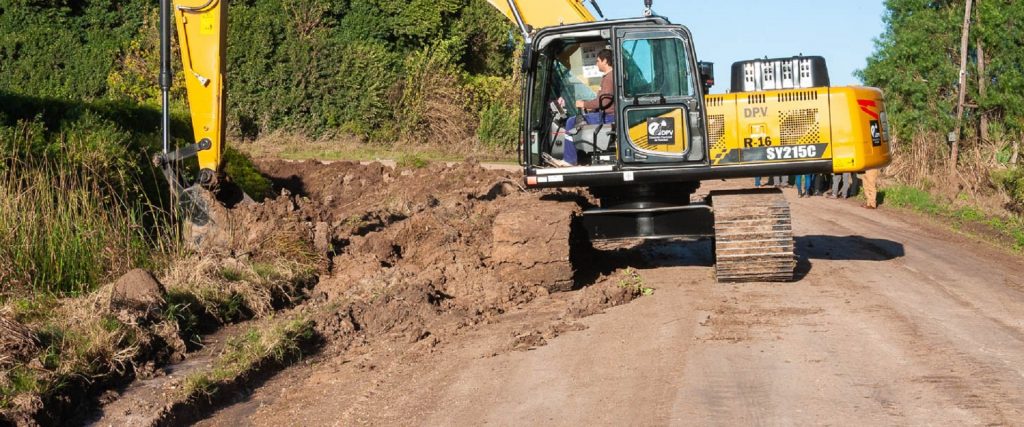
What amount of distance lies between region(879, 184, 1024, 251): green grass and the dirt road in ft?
23.7

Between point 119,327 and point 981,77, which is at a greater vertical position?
point 981,77

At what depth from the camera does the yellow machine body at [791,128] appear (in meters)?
10.7

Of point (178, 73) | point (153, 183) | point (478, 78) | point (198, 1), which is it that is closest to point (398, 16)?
point (478, 78)

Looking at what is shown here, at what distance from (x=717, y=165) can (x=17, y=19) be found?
91.3 ft

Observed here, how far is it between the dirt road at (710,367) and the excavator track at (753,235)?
0.23m

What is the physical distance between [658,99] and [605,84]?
60 centimetres

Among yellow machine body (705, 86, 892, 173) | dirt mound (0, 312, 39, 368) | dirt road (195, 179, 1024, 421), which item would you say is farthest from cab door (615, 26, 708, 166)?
dirt mound (0, 312, 39, 368)


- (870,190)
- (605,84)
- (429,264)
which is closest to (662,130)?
(605,84)

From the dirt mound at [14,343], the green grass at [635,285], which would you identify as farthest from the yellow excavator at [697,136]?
the dirt mound at [14,343]

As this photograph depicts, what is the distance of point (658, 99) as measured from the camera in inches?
425

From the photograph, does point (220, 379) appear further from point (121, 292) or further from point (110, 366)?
point (121, 292)

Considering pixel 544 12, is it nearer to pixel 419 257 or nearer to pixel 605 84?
pixel 605 84

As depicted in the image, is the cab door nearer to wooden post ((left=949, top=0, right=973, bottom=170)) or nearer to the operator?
the operator

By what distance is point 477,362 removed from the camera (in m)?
8.05
